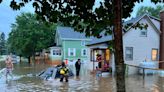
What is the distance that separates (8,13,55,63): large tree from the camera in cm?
6650

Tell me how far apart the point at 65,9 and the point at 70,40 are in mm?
55677

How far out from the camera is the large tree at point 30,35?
6650cm

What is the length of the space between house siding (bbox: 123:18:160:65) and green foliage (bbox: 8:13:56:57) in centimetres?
3374

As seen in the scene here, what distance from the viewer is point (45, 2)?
5543mm

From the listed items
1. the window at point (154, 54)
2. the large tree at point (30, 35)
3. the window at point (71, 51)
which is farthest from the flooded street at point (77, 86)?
the large tree at point (30, 35)

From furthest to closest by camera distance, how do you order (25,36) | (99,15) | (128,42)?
(25,36), (128,42), (99,15)

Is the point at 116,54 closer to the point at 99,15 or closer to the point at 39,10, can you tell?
the point at 99,15

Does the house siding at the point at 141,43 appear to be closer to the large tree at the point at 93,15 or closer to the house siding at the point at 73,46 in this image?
the large tree at the point at 93,15

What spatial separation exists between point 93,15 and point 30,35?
6163 centimetres

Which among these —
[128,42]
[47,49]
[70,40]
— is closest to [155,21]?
[128,42]

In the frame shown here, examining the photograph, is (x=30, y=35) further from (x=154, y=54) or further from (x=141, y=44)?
(x=141, y=44)

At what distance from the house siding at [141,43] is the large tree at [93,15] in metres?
26.8

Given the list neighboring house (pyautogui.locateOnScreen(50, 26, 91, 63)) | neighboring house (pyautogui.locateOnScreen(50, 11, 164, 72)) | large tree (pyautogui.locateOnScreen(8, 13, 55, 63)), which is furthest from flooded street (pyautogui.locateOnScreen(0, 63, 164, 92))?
large tree (pyautogui.locateOnScreen(8, 13, 55, 63))

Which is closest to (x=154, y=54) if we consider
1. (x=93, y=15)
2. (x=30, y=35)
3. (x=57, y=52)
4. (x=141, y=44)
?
(x=141, y=44)
